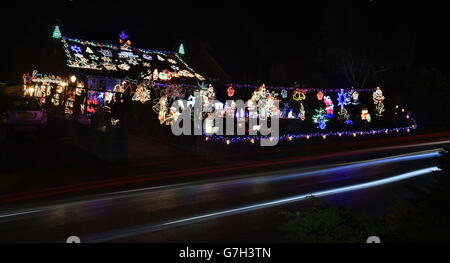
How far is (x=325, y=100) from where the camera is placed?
88.8 ft

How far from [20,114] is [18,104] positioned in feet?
1.75

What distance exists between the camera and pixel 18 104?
1598cm

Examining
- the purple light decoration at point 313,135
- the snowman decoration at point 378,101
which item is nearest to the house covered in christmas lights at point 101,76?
the purple light decoration at point 313,135

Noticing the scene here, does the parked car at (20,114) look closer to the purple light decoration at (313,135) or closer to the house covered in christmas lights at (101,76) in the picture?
the house covered in christmas lights at (101,76)

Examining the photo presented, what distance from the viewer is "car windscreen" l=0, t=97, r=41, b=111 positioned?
1586cm

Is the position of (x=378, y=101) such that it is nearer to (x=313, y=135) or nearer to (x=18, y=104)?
(x=313, y=135)

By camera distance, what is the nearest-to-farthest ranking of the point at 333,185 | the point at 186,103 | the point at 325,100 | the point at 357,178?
the point at 333,185 → the point at 357,178 → the point at 186,103 → the point at 325,100

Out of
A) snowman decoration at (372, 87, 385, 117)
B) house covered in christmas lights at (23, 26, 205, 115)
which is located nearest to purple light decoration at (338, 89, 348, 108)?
snowman decoration at (372, 87, 385, 117)

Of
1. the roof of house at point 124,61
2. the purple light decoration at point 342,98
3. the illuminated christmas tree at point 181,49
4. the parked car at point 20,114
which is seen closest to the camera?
the parked car at point 20,114

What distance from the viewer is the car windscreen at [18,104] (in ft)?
52.0

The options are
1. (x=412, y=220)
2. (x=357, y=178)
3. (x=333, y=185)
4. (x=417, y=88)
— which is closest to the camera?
(x=412, y=220)
